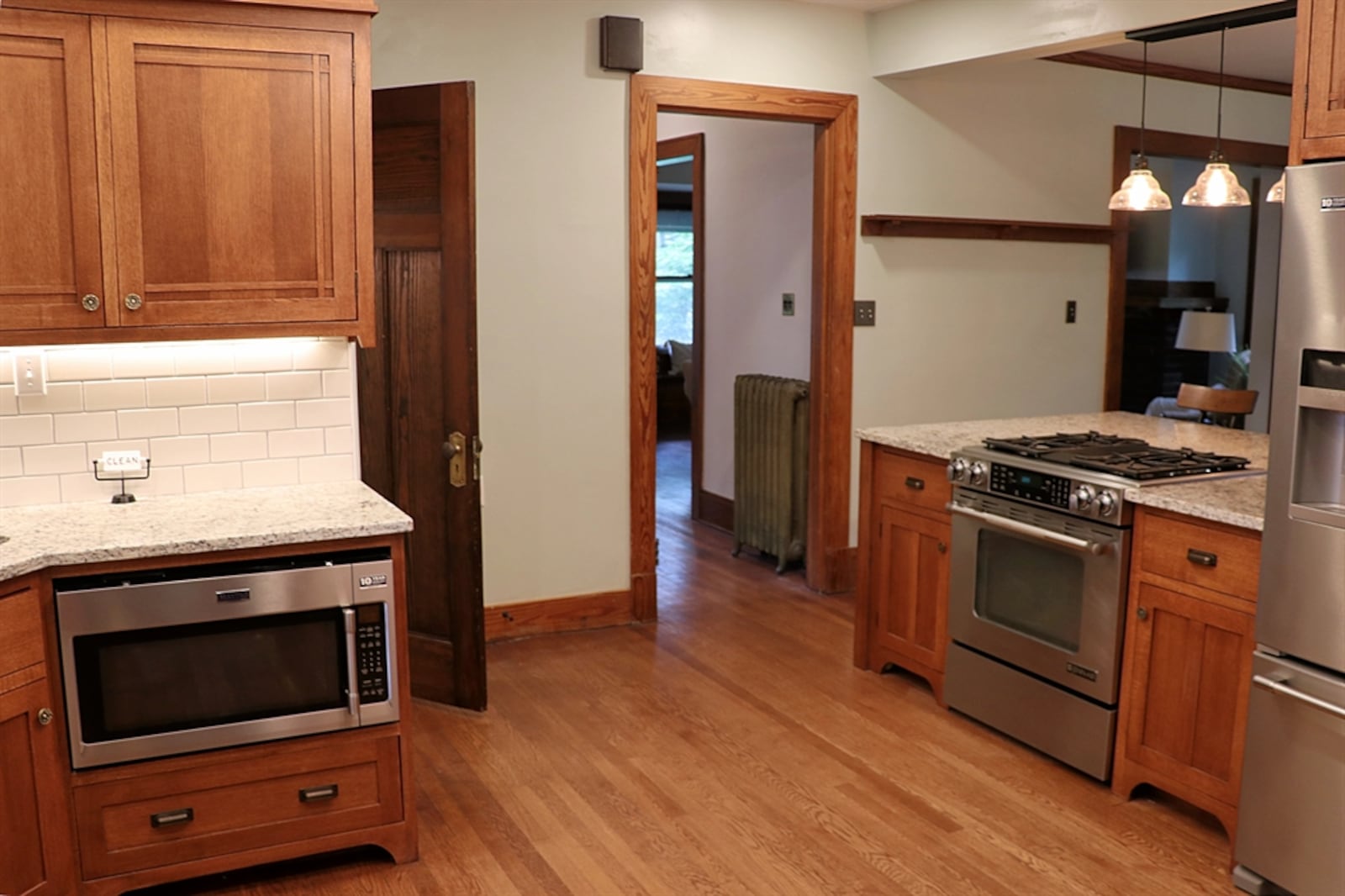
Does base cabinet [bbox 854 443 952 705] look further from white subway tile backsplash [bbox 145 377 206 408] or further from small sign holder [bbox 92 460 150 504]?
small sign holder [bbox 92 460 150 504]

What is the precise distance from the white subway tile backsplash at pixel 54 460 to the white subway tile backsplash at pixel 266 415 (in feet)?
1.28

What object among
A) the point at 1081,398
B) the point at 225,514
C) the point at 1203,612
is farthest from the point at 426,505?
the point at 1081,398

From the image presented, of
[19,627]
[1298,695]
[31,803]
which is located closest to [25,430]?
[19,627]

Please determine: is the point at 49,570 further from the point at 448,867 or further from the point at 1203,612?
the point at 1203,612

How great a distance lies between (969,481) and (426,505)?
176 cm

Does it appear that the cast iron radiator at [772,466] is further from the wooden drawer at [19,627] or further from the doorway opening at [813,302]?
the wooden drawer at [19,627]

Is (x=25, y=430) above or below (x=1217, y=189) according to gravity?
below

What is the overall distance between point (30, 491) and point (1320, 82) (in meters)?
3.18

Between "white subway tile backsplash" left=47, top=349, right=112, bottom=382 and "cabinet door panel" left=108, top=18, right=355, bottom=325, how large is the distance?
277 millimetres

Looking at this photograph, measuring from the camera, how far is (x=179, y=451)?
307cm

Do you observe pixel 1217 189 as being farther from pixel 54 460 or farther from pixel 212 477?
pixel 54 460

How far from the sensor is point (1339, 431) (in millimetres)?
2543

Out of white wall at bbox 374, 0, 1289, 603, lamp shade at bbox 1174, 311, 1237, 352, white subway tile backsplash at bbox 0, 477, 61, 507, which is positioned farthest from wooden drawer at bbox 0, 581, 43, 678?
lamp shade at bbox 1174, 311, 1237, 352

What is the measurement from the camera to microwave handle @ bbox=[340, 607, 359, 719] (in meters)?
2.70
